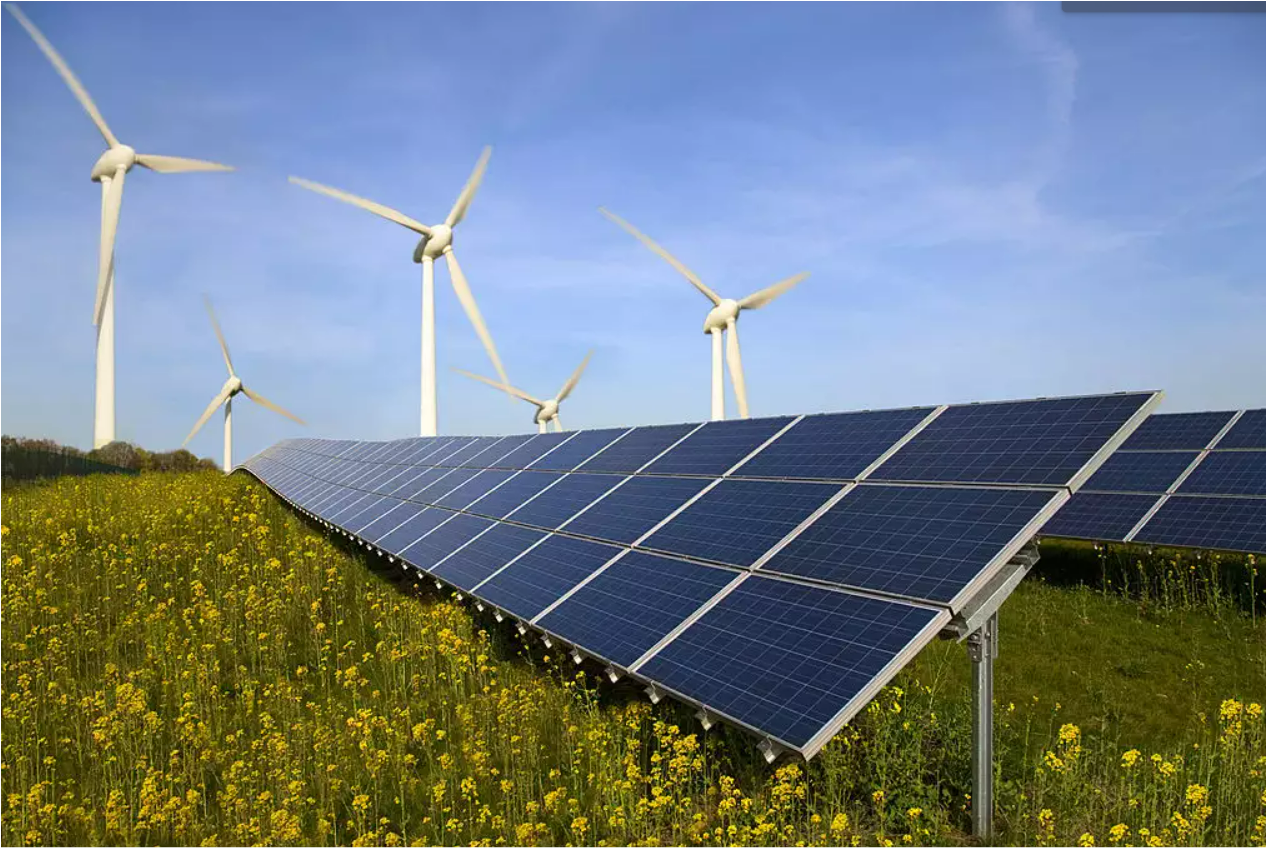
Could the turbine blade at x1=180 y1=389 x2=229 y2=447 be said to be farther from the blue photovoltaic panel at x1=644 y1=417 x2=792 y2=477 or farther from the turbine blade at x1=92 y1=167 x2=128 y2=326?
the blue photovoltaic panel at x1=644 y1=417 x2=792 y2=477

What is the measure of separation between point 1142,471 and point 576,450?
14472 mm

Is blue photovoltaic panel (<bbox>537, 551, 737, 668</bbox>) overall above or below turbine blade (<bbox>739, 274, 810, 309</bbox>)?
below

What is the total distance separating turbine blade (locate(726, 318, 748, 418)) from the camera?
4534 centimetres

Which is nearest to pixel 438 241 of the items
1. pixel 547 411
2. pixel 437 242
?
pixel 437 242

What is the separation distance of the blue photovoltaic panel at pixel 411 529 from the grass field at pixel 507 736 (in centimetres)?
109

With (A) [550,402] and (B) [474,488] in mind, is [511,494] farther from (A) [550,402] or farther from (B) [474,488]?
(A) [550,402]

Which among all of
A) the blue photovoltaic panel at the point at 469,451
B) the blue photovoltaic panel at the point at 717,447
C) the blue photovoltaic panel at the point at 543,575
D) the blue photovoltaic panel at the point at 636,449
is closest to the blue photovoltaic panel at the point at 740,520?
the blue photovoltaic panel at the point at 543,575

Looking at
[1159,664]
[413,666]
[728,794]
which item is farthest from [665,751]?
[1159,664]

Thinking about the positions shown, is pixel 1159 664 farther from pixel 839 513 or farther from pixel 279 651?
→ pixel 279 651

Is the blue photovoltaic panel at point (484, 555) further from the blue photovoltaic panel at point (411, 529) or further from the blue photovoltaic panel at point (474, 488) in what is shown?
the blue photovoltaic panel at point (474, 488)

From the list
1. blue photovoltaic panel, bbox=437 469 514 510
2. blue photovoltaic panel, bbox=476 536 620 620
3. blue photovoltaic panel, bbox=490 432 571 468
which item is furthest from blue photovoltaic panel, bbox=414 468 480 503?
blue photovoltaic panel, bbox=476 536 620 620

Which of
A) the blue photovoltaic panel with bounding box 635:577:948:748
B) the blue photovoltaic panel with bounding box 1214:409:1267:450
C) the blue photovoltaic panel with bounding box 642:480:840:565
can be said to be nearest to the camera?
the blue photovoltaic panel with bounding box 635:577:948:748

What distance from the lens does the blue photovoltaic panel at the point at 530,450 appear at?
19.2 metres

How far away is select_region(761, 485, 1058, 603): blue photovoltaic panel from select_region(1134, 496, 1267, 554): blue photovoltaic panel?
439 inches
